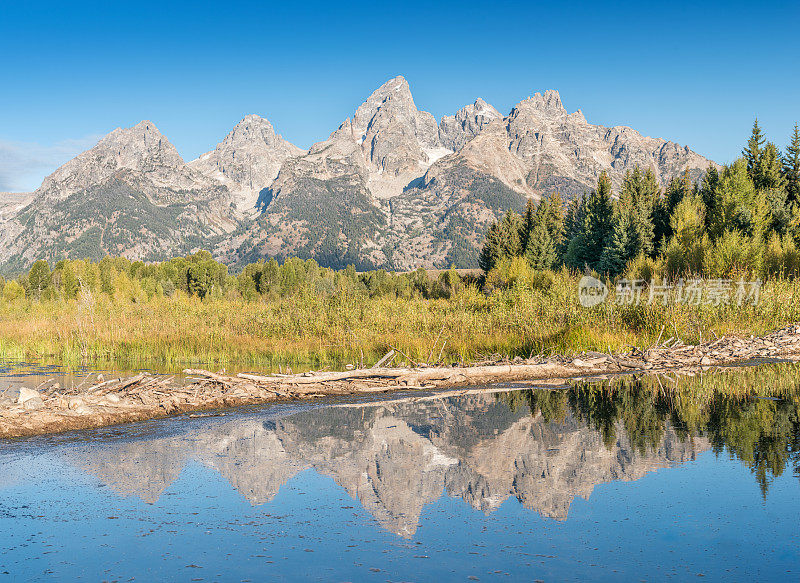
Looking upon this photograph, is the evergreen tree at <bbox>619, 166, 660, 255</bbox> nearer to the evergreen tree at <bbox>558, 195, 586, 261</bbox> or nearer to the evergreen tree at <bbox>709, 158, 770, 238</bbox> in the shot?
the evergreen tree at <bbox>709, 158, 770, 238</bbox>

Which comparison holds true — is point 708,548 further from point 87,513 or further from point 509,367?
point 509,367

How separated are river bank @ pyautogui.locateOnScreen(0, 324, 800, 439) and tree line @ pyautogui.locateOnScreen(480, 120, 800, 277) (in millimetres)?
13191

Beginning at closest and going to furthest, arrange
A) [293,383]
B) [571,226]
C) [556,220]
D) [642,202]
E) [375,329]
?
[293,383], [375,329], [642,202], [571,226], [556,220]

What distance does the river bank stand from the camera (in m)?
11.9

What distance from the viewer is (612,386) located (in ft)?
55.4

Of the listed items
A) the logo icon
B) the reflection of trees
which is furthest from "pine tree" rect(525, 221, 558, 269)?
the reflection of trees

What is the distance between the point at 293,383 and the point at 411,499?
24.9 feet

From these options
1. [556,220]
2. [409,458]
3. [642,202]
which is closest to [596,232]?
[642,202]

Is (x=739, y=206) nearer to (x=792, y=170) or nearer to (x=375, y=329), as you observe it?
(x=792, y=170)

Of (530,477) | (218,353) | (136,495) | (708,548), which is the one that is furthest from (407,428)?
(218,353)

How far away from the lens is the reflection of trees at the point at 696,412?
1021 cm

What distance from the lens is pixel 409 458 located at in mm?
9781

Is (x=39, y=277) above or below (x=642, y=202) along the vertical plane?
below

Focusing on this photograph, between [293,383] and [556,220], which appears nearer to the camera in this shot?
[293,383]
